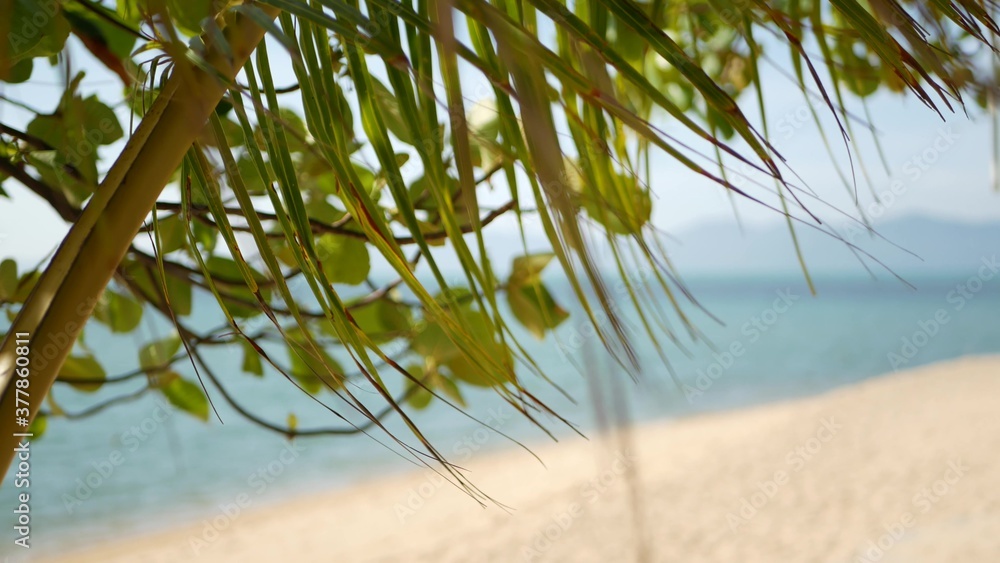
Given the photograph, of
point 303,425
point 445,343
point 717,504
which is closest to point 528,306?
point 445,343

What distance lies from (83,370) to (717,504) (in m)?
4.95

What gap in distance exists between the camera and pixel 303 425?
10.9 m

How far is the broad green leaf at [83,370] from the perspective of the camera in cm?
88

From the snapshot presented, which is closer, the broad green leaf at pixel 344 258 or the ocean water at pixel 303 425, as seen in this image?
the broad green leaf at pixel 344 258

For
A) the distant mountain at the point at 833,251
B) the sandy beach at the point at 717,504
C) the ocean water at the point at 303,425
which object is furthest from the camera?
the distant mountain at the point at 833,251

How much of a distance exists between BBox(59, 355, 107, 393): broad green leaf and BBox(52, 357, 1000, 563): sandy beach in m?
2.23

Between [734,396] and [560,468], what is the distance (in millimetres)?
5588

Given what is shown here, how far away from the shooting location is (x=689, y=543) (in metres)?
4.42

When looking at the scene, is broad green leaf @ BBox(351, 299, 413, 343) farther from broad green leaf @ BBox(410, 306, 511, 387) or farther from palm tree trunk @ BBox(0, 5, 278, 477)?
palm tree trunk @ BBox(0, 5, 278, 477)

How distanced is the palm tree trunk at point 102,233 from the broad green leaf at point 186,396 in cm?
57

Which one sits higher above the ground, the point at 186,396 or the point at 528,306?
the point at 186,396

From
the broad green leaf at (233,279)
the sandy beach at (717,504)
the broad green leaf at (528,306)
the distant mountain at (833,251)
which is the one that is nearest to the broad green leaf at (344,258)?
the broad green leaf at (233,279)

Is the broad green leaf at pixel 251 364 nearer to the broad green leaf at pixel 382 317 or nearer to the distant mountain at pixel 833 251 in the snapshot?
the broad green leaf at pixel 382 317

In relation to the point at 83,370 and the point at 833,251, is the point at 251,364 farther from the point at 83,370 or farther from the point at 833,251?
the point at 833,251
